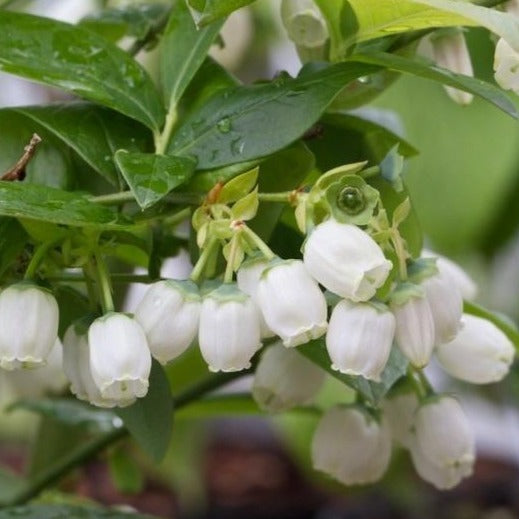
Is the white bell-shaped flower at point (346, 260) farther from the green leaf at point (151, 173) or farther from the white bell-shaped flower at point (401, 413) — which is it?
the white bell-shaped flower at point (401, 413)

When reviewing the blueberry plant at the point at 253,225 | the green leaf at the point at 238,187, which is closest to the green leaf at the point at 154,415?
the blueberry plant at the point at 253,225

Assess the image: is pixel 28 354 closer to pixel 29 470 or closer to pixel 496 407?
pixel 29 470

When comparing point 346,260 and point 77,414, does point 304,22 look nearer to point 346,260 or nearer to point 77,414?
point 346,260

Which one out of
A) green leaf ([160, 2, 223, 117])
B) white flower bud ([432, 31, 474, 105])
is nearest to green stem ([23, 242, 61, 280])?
green leaf ([160, 2, 223, 117])

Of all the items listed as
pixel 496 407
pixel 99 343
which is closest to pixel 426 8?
pixel 99 343

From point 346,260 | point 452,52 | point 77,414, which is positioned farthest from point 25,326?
point 77,414

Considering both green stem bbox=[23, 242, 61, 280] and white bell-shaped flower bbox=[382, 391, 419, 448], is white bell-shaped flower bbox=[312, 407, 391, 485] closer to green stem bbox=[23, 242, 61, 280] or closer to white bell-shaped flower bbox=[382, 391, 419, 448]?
white bell-shaped flower bbox=[382, 391, 419, 448]

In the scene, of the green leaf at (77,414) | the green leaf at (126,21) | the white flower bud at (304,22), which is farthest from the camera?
the green leaf at (77,414)
